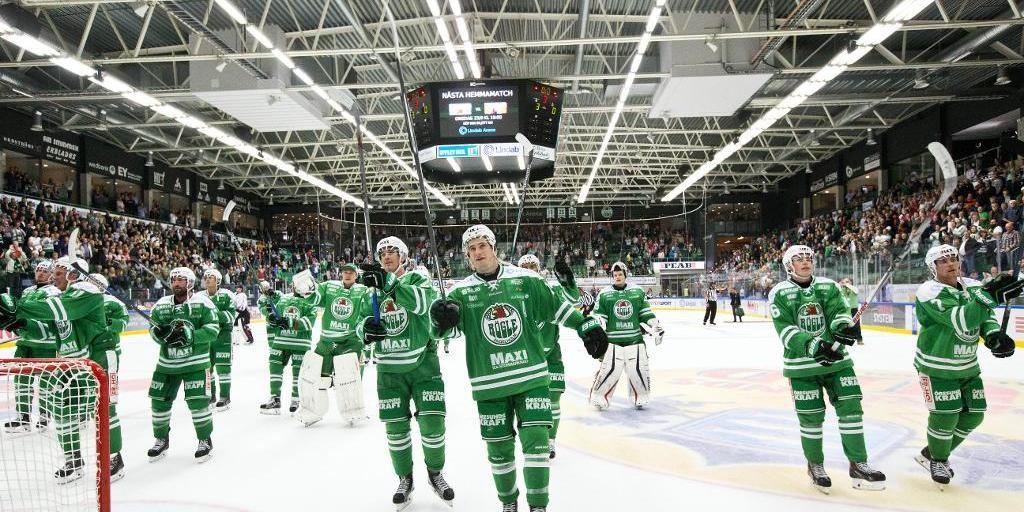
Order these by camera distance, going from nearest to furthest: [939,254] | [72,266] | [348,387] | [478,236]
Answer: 1. [478,236]
2. [939,254]
3. [72,266]
4. [348,387]

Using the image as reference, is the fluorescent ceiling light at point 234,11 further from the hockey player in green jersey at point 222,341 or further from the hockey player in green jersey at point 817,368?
the hockey player in green jersey at point 817,368

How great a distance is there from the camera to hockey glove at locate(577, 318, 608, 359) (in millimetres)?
3246

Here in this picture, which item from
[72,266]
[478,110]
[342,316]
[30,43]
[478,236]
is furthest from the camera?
[478,110]

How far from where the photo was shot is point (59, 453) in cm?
489

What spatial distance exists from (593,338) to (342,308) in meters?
3.59

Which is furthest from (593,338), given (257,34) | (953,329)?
(257,34)

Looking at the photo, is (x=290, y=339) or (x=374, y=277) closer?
(x=374, y=277)

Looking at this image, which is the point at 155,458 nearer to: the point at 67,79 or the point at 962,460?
the point at 962,460

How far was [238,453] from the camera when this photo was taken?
521 centimetres

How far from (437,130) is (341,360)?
8.44 m

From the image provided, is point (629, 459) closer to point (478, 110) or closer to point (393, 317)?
point (393, 317)

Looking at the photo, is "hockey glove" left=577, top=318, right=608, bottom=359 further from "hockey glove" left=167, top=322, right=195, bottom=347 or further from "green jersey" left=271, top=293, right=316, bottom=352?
"green jersey" left=271, top=293, right=316, bottom=352

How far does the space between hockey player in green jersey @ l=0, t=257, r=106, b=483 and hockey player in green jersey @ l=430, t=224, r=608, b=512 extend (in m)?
2.71

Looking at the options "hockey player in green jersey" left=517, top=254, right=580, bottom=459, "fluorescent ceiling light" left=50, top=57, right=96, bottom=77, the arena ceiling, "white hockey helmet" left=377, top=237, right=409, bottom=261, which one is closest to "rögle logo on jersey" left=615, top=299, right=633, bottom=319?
"hockey player in green jersey" left=517, top=254, right=580, bottom=459
